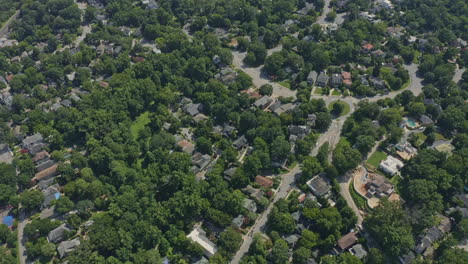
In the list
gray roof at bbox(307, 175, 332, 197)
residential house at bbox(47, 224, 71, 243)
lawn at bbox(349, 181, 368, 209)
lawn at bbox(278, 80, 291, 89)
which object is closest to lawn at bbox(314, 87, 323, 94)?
lawn at bbox(278, 80, 291, 89)

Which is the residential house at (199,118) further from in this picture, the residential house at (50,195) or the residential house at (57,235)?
the residential house at (57,235)

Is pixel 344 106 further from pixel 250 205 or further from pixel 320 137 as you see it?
pixel 250 205

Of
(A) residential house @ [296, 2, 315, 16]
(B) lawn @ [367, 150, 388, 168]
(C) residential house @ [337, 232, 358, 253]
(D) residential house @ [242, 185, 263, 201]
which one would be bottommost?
(C) residential house @ [337, 232, 358, 253]

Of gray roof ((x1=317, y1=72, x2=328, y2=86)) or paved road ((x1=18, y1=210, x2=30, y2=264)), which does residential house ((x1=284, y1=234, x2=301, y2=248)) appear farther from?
gray roof ((x1=317, y1=72, x2=328, y2=86))

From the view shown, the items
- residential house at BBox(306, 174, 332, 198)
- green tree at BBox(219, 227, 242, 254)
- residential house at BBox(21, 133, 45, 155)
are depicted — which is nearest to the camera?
green tree at BBox(219, 227, 242, 254)

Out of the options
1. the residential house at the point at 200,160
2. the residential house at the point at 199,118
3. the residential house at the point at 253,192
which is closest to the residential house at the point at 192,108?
the residential house at the point at 199,118

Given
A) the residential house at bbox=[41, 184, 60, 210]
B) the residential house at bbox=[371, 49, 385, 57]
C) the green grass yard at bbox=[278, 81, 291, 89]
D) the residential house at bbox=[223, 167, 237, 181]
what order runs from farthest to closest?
1. the residential house at bbox=[371, 49, 385, 57]
2. the green grass yard at bbox=[278, 81, 291, 89]
3. the residential house at bbox=[223, 167, 237, 181]
4. the residential house at bbox=[41, 184, 60, 210]
